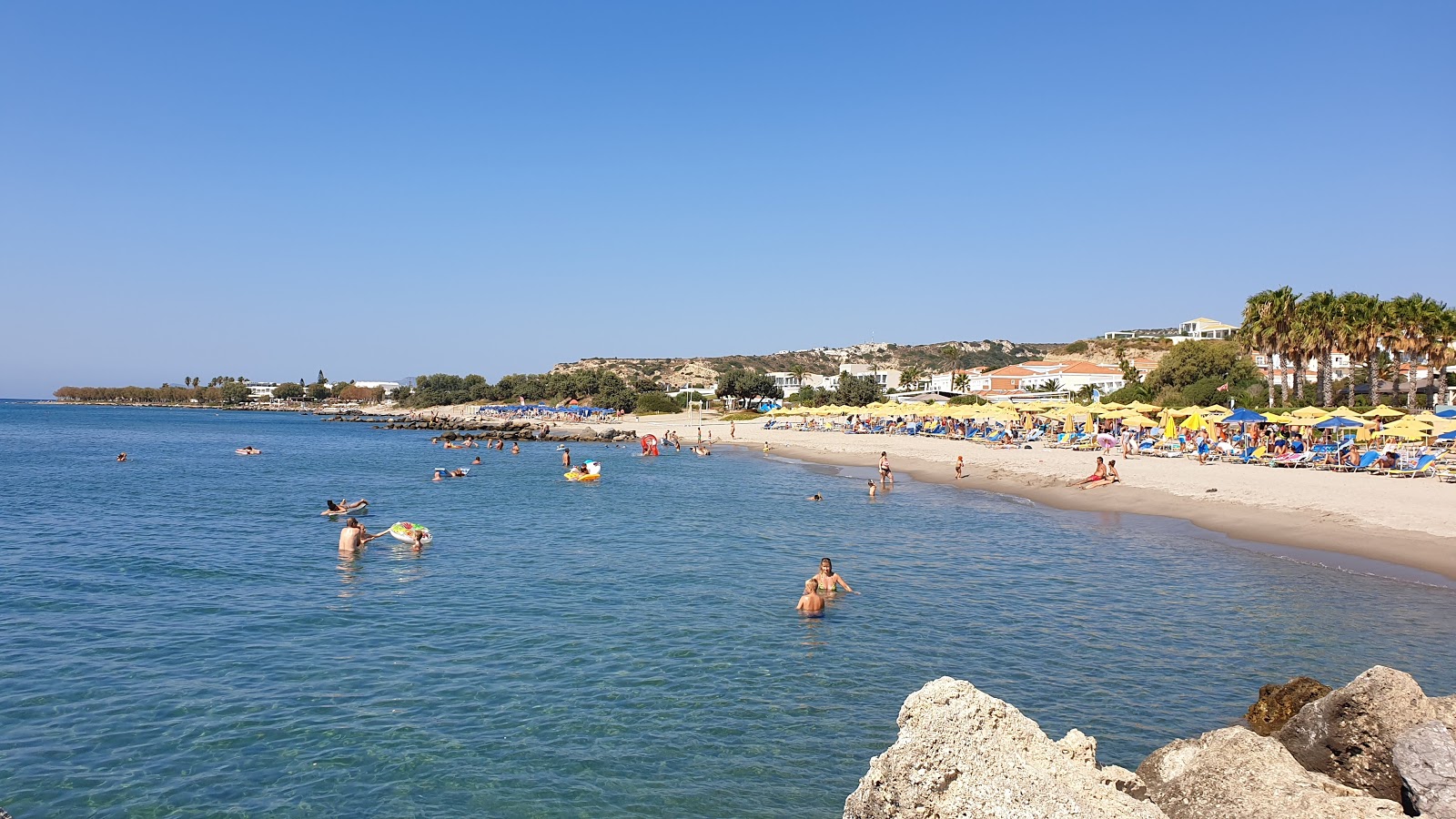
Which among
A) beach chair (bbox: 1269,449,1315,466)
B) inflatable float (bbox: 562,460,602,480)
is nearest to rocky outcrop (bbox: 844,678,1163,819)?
beach chair (bbox: 1269,449,1315,466)

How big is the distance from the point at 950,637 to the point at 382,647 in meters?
8.01

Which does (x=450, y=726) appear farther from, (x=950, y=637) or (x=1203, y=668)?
(x=1203, y=668)

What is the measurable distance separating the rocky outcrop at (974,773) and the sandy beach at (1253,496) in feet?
48.6

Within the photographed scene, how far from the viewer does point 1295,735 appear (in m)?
7.25

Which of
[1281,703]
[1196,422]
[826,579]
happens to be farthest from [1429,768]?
[1196,422]

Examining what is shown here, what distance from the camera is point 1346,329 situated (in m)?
42.6

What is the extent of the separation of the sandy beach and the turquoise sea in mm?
1540

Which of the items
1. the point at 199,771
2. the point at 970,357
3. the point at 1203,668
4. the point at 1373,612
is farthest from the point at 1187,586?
the point at 970,357

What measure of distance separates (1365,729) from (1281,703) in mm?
2476

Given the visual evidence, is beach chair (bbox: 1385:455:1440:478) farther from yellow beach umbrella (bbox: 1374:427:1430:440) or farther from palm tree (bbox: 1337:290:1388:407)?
palm tree (bbox: 1337:290:1388:407)

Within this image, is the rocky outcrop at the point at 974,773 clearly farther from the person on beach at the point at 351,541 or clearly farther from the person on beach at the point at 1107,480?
the person on beach at the point at 1107,480

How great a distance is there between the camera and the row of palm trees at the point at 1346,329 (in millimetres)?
41719

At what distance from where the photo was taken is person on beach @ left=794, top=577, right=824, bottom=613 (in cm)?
1388

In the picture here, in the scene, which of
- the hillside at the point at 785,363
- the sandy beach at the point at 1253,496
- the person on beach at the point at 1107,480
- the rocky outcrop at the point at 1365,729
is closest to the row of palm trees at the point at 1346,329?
the sandy beach at the point at 1253,496
